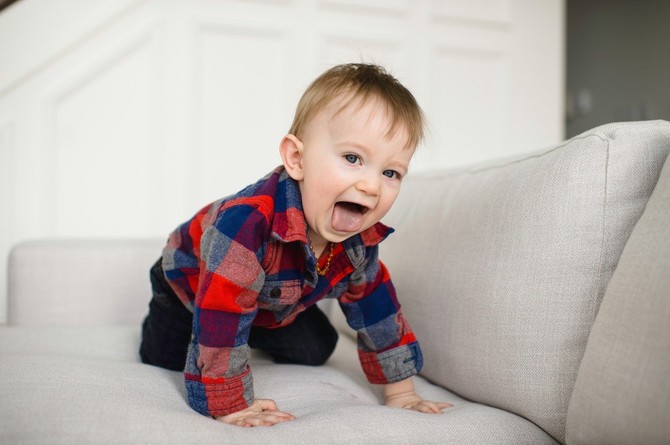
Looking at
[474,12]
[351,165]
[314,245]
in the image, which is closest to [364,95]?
[351,165]

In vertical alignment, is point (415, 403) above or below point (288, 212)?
below

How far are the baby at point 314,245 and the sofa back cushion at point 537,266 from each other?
0.09 metres

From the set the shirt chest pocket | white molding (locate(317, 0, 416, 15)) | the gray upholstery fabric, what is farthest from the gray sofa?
white molding (locate(317, 0, 416, 15))

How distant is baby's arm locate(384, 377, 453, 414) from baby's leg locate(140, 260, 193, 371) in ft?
1.19

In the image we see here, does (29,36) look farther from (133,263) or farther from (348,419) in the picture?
(348,419)

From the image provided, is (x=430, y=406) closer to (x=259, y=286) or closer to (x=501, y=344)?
(x=501, y=344)

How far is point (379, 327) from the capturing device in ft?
3.27

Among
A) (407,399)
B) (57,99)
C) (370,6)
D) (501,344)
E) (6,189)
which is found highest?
(370,6)

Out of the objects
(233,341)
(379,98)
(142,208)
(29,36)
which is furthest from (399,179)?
(29,36)

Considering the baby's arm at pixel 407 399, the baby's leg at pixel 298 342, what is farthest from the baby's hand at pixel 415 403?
the baby's leg at pixel 298 342

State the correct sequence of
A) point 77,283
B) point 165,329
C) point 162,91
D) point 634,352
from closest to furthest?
1. point 634,352
2. point 165,329
3. point 77,283
4. point 162,91

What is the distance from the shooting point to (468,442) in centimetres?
74

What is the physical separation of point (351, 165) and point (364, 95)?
96mm

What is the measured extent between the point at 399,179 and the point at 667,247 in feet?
1.13
